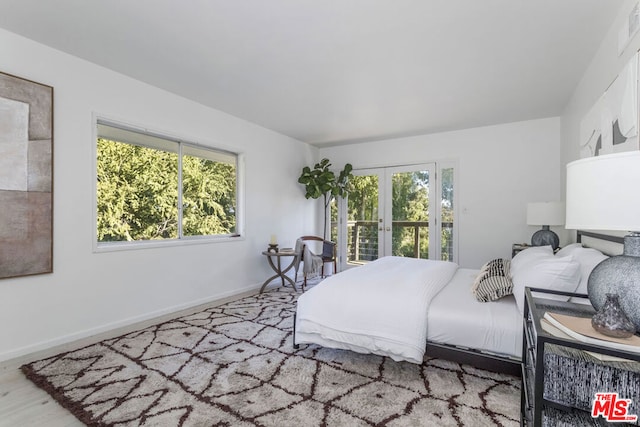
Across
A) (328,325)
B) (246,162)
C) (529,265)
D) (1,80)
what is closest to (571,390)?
(529,265)

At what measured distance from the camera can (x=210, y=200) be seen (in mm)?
4211

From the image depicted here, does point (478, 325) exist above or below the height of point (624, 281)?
below

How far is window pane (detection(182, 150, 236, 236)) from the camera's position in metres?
3.91

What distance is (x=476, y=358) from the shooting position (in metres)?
1.99

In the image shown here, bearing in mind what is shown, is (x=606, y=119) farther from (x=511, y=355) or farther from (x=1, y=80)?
(x=1, y=80)

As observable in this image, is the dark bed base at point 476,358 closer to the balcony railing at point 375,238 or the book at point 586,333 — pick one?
the book at point 586,333

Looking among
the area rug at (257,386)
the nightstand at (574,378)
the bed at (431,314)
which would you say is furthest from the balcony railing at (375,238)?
the nightstand at (574,378)

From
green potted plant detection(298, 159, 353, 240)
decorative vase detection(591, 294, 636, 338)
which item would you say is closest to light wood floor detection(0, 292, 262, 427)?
decorative vase detection(591, 294, 636, 338)

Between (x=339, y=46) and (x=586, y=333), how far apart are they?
2400 millimetres

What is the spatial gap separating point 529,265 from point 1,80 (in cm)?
407

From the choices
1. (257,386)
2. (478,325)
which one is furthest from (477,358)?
(257,386)

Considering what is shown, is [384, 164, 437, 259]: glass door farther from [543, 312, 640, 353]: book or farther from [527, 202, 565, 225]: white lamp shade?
[543, 312, 640, 353]: book

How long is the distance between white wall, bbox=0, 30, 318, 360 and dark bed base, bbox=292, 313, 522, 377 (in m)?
2.88

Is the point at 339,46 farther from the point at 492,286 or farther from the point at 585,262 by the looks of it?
the point at 585,262
